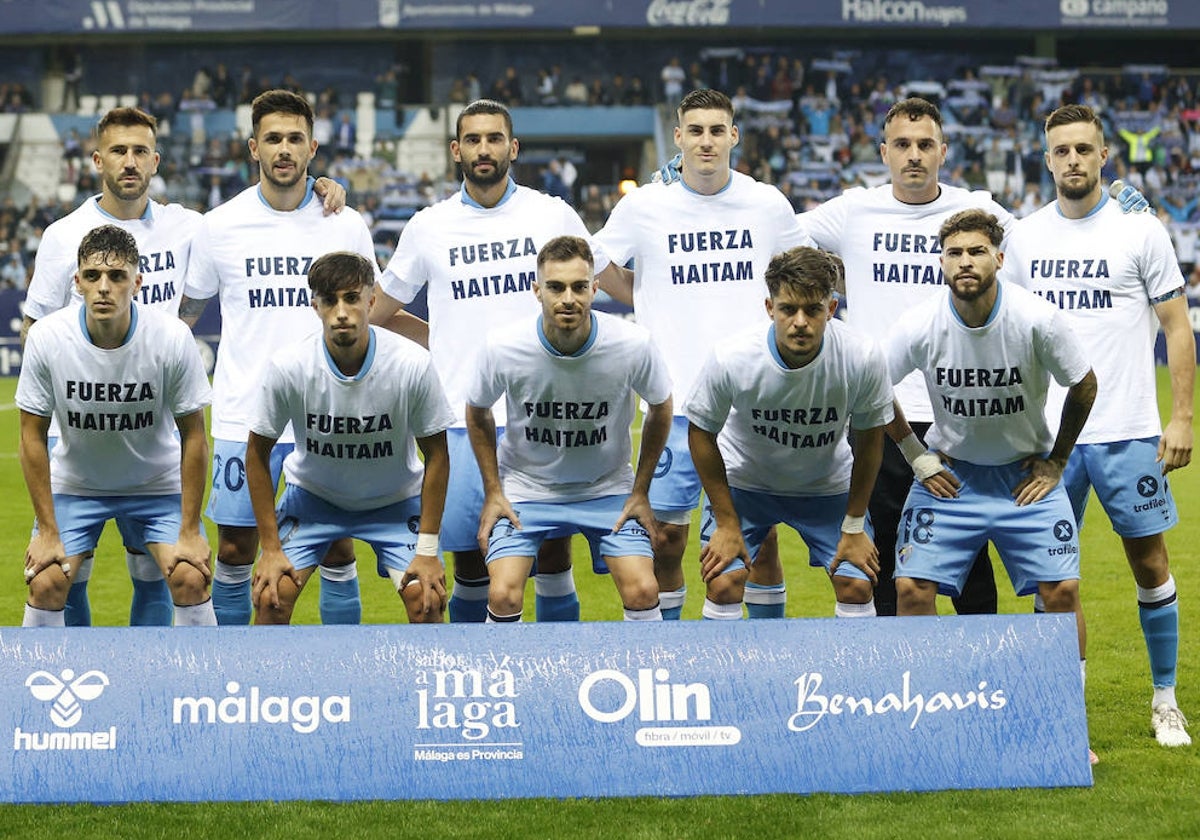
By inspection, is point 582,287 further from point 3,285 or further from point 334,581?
point 3,285

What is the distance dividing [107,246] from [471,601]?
82.4 inches

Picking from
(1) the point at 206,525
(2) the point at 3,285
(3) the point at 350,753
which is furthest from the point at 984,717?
(2) the point at 3,285

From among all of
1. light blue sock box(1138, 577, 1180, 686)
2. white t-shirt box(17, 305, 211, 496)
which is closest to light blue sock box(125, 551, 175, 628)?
white t-shirt box(17, 305, 211, 496)

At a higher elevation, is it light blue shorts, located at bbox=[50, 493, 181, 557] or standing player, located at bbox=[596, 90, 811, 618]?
standing player, located at bbox=[596, 90, 811, 618]

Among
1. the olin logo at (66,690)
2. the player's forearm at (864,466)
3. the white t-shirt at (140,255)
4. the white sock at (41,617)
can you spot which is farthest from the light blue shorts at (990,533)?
the white t-shirt at (140,255)

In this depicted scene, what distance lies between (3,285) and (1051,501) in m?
26.0

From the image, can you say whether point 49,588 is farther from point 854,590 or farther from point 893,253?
point 893,253

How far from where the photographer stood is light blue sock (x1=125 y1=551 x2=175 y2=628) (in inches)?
262

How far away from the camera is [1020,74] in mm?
35188

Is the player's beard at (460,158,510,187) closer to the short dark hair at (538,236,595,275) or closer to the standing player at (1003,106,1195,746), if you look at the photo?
the short dark hair at (538,236,595,275)

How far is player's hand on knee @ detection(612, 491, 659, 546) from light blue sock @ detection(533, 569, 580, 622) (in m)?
0.64

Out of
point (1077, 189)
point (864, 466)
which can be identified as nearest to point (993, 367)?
point (864, 466)

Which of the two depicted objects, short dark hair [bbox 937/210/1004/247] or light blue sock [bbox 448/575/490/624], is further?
light blue sock [bbox 448/575/490/624]

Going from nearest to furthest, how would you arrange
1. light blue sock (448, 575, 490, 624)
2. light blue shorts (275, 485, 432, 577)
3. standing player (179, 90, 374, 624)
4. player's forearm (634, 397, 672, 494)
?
player's forearm (634, 397, 672, 494)
light blue shorts (275, 485, 432, 577)
standing player (179, 90, 374, 624)
light blue sock (448, 575, 490, 624)
